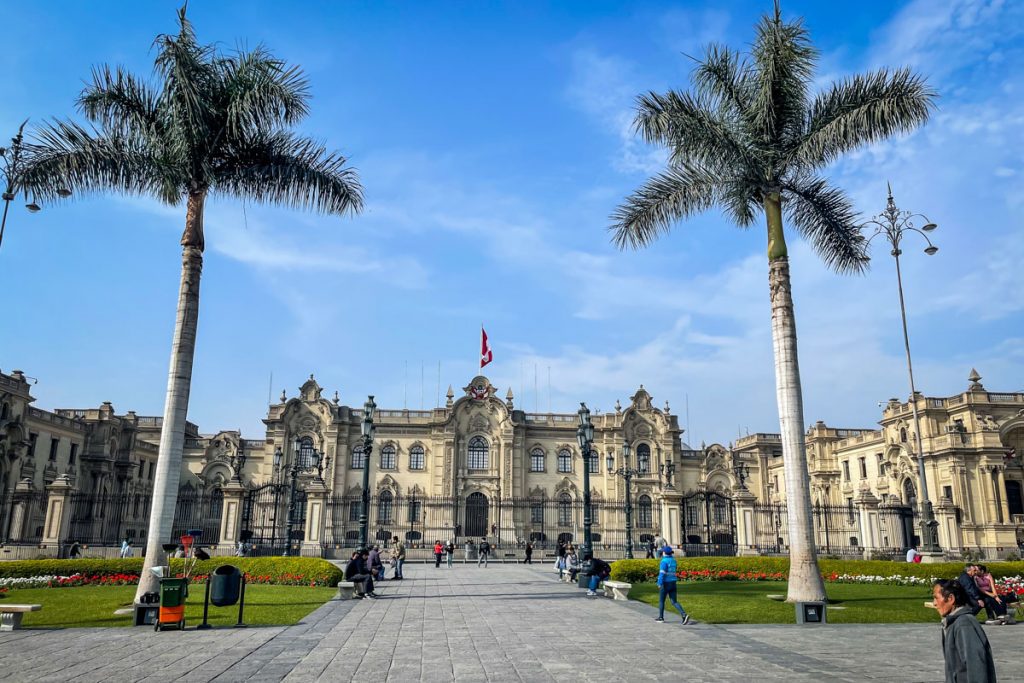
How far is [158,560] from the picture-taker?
1403 cm

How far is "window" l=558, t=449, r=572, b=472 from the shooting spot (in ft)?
182

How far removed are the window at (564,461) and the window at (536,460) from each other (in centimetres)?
145

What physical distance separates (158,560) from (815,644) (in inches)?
481

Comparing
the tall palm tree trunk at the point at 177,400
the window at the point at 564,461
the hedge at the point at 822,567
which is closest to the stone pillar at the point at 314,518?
the hedge at the point at 822,567

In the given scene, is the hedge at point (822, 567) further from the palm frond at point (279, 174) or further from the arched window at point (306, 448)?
the arched window at point (306, 448)

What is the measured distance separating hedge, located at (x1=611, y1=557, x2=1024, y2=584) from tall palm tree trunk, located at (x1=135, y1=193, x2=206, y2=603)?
13279 millimetres

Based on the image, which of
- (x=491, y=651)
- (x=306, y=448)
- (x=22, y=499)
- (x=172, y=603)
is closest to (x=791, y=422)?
(x=491, y=651)

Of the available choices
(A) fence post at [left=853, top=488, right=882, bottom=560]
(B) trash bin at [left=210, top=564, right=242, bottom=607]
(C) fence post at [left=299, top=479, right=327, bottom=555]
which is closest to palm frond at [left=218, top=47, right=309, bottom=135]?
(B) trash bin at [left=210, top=564, right=242, bottom=607]

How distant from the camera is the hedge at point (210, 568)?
20.4 meters

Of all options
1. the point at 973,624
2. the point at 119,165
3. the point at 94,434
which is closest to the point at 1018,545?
the point at 973,624

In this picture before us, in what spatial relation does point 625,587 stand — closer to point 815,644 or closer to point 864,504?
point 815,644

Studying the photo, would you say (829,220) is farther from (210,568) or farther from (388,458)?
(388,458)

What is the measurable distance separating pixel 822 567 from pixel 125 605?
1989 centimetres

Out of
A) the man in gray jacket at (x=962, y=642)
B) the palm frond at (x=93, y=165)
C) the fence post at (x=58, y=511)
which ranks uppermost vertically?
the palm frond at (x=93, y=165)
